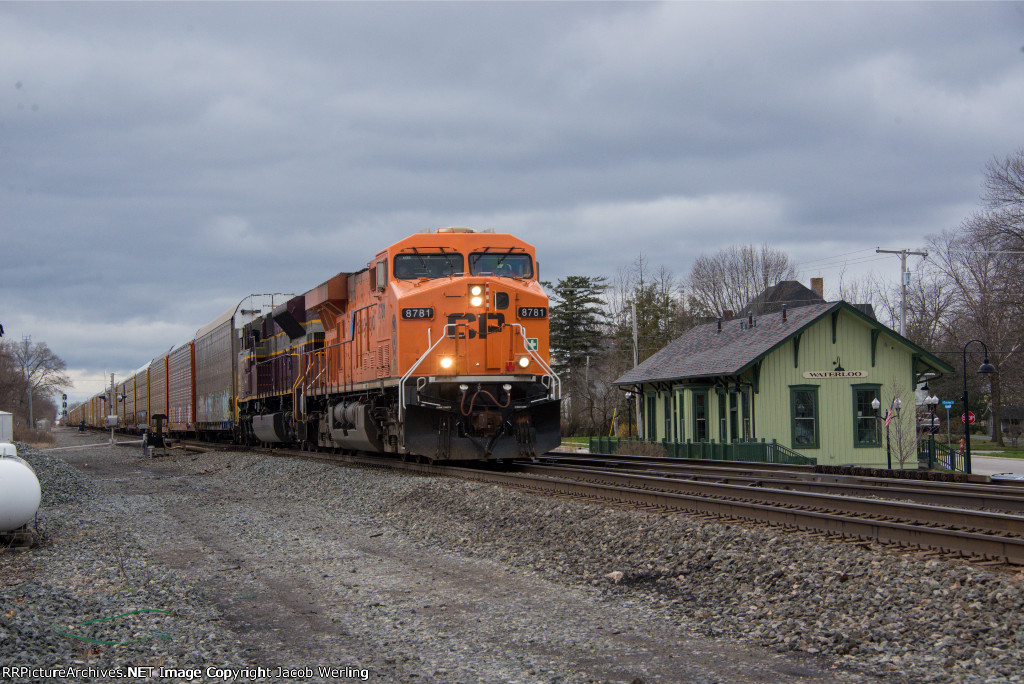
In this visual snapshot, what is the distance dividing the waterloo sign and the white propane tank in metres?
20.5

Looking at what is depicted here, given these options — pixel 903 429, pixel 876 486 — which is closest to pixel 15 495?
pixel 876 486

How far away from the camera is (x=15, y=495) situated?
947 centimetres

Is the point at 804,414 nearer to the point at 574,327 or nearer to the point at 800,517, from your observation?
the point at 800,517

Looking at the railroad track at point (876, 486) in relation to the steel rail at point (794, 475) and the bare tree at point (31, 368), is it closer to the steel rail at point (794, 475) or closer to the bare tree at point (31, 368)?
the steel rail at point (794, 475)

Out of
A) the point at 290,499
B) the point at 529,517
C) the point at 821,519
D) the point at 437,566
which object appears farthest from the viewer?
the point at 290,499

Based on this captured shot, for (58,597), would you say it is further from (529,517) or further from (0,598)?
(529,517)

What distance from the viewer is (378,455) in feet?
66.6

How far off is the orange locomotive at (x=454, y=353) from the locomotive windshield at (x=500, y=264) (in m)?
0.02

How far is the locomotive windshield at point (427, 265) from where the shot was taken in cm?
1591

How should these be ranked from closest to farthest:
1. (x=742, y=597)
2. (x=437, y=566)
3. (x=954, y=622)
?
(x=954, y=622), (x=742, y=597), (x=437, y=566)

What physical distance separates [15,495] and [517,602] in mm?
5884

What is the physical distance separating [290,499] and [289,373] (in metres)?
8.80

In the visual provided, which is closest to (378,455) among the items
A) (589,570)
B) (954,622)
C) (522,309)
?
(522,309)

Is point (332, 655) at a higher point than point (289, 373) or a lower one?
lower
